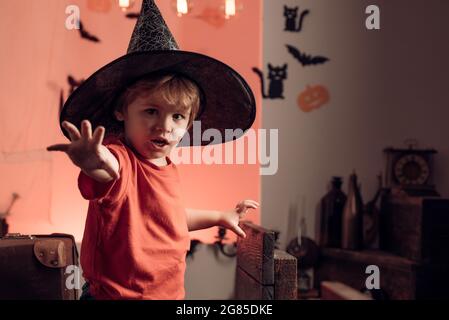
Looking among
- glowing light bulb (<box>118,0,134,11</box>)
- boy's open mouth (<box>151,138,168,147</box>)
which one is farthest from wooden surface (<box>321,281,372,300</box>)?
glowing light bulb (<box>118,0,134,11</box>)

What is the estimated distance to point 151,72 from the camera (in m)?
0.92

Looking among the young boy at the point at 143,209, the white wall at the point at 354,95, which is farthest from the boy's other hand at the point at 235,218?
the white wall at the point at 354,95

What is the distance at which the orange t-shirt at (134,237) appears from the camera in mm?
857

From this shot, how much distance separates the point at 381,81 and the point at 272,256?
1.47 meters

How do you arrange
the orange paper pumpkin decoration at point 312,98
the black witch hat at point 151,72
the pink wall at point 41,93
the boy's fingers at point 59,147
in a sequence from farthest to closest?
the orange paper pumpkin decoration at point 312,98 < the pink wall at point 41,93 < the black witch hat at point 151,72 < the boy's fingers at point 59,147

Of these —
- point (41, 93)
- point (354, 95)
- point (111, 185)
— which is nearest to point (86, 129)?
point (111, 185)

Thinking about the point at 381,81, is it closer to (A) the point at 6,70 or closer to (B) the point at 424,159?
(B) the point at 424,159

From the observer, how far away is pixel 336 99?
208 centimetres

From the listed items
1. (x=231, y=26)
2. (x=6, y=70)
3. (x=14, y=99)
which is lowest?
(x=14, y=99)

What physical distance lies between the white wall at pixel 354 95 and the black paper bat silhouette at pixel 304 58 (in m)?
0.02

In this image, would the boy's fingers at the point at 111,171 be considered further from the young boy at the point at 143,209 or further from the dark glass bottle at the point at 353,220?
the dark glass bottle at the point at 353,220

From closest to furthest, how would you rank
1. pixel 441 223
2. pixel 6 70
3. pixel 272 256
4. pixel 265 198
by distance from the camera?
pixel 272 256, pixel 6 70, pixel 441 223, pixel 265 198

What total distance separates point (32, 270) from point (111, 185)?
0.26 m

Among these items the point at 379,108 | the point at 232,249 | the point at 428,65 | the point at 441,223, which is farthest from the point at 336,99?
the point at 232,249
